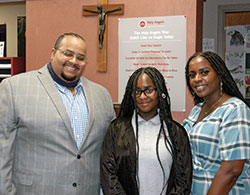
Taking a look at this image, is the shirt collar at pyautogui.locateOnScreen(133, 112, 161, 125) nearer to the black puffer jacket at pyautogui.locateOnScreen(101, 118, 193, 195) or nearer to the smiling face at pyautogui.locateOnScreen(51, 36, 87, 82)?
the black puffer jacket at pyautogui.locateOnScreen(101, 118, 193, 195)

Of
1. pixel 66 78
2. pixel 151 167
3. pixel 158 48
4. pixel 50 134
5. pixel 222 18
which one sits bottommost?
pixel 151 167

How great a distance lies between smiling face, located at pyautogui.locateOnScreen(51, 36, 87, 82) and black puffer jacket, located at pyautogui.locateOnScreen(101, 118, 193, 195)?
43cm

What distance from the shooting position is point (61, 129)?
5.94ft

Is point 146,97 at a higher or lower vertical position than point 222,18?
lower

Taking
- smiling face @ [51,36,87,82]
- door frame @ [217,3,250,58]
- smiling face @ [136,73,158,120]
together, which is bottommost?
smiling face @ [136,73,158,120]

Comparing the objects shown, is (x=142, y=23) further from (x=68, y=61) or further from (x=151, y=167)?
(x=151, y=167)

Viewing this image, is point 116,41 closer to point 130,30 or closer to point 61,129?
point 130,30

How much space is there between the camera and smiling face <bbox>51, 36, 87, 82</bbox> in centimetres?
189

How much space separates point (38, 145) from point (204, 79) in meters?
0.98

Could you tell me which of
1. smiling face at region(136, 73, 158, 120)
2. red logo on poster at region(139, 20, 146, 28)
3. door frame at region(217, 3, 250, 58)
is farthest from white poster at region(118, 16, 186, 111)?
door frame at region(217, 3, 250, 58)

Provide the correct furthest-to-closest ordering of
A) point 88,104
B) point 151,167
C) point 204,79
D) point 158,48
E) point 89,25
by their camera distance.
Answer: point 89,25, point 158,48, point 88,104, point 204,79, point 151,167

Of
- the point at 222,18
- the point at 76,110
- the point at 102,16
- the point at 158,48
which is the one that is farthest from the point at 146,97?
the point at 222,18

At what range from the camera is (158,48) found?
328cm

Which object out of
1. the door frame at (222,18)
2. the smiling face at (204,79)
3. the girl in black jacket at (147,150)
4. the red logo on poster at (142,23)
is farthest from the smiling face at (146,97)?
the door frame at (222,18)
